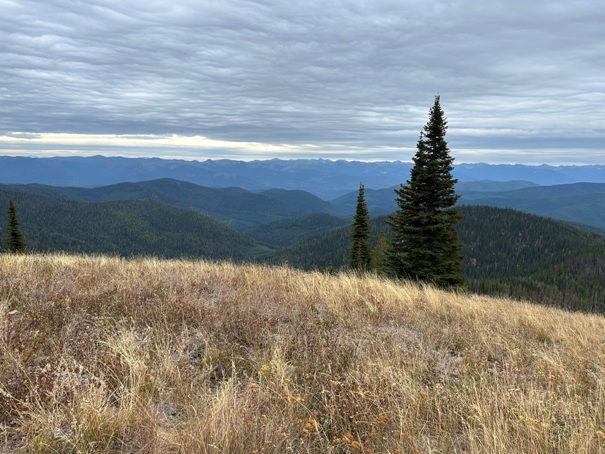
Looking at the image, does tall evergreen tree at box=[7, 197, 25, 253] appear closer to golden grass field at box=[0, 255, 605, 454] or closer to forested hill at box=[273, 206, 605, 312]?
golden grass field at box=[0, 255, 605, 454]

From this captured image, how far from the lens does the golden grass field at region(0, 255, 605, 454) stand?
2.71m

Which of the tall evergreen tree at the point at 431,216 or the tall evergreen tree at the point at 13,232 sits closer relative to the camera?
the tall evergreen tree at the point at 431,216

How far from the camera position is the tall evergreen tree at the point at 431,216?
20.7 metres

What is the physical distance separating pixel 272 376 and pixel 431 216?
18.9 meters

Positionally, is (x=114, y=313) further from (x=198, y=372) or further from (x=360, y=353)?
(x=360, y=353)

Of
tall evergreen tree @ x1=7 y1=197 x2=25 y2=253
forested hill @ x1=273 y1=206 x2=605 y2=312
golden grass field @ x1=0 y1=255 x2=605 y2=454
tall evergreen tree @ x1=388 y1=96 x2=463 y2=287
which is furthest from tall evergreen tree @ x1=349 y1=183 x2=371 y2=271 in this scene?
forested hill @ x1=273 y1=206 x2=605 y2=312

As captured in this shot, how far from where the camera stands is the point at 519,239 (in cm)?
18612

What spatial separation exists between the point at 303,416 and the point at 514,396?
204cm

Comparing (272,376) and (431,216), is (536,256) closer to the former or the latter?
(431,216)

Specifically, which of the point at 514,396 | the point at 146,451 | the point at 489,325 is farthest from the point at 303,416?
the point at 489,325

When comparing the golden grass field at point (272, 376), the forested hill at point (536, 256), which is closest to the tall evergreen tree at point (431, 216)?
the golden grass field at point (272, 376)

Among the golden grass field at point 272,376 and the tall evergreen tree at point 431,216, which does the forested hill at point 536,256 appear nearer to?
the tall evergreen tree at point 431,216

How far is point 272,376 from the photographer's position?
11.9 ft

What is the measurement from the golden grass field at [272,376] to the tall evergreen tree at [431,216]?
14.2m
